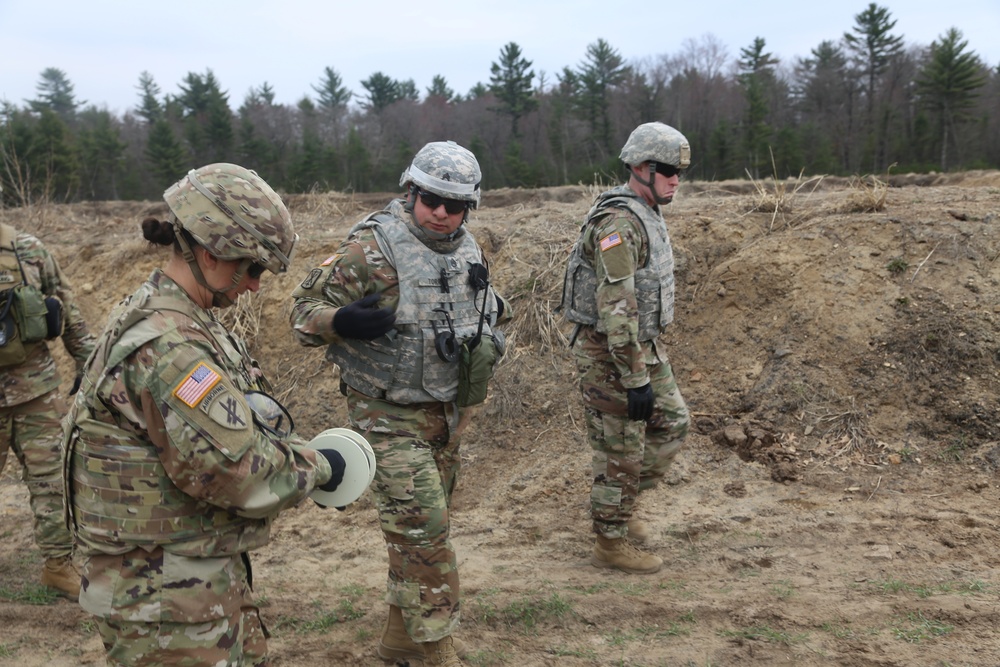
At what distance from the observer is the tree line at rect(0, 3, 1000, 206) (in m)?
35.5

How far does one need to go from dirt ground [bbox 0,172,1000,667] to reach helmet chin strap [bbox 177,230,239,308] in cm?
212

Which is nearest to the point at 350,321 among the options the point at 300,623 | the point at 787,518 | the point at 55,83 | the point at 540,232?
the point at 300,623

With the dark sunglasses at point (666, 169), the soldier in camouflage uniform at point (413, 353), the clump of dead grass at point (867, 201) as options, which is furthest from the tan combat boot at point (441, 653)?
the clump of dead grass at point (867, 201)

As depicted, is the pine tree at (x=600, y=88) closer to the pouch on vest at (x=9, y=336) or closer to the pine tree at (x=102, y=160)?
the pine tree at (x=102, y=160)

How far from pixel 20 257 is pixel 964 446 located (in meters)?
6.09

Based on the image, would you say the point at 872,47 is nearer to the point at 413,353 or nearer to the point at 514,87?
the point at 514,87

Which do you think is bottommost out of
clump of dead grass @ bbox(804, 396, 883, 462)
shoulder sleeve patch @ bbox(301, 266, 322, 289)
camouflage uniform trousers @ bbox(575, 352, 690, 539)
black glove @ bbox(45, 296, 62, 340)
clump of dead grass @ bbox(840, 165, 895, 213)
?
clump of dead grass @ bbox(804, 396, 883, 462)

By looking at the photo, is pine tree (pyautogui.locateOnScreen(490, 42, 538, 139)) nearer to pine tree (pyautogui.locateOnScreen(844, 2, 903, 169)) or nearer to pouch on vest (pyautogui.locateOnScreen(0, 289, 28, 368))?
pine tree (pyautogui.locateOnScreen(844, 2, 903, 169))

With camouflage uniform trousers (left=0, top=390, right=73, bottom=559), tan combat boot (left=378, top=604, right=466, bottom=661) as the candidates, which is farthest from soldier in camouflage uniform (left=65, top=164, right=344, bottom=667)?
camouflage uniform trousers (left=0, top=390, right=73, bottom=559)

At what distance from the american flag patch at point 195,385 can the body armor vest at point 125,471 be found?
13 cm

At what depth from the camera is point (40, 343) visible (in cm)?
430

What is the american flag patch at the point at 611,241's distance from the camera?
13.0 feet

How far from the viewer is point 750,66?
49656 millimetres

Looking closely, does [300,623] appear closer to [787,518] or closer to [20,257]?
[20,257]
